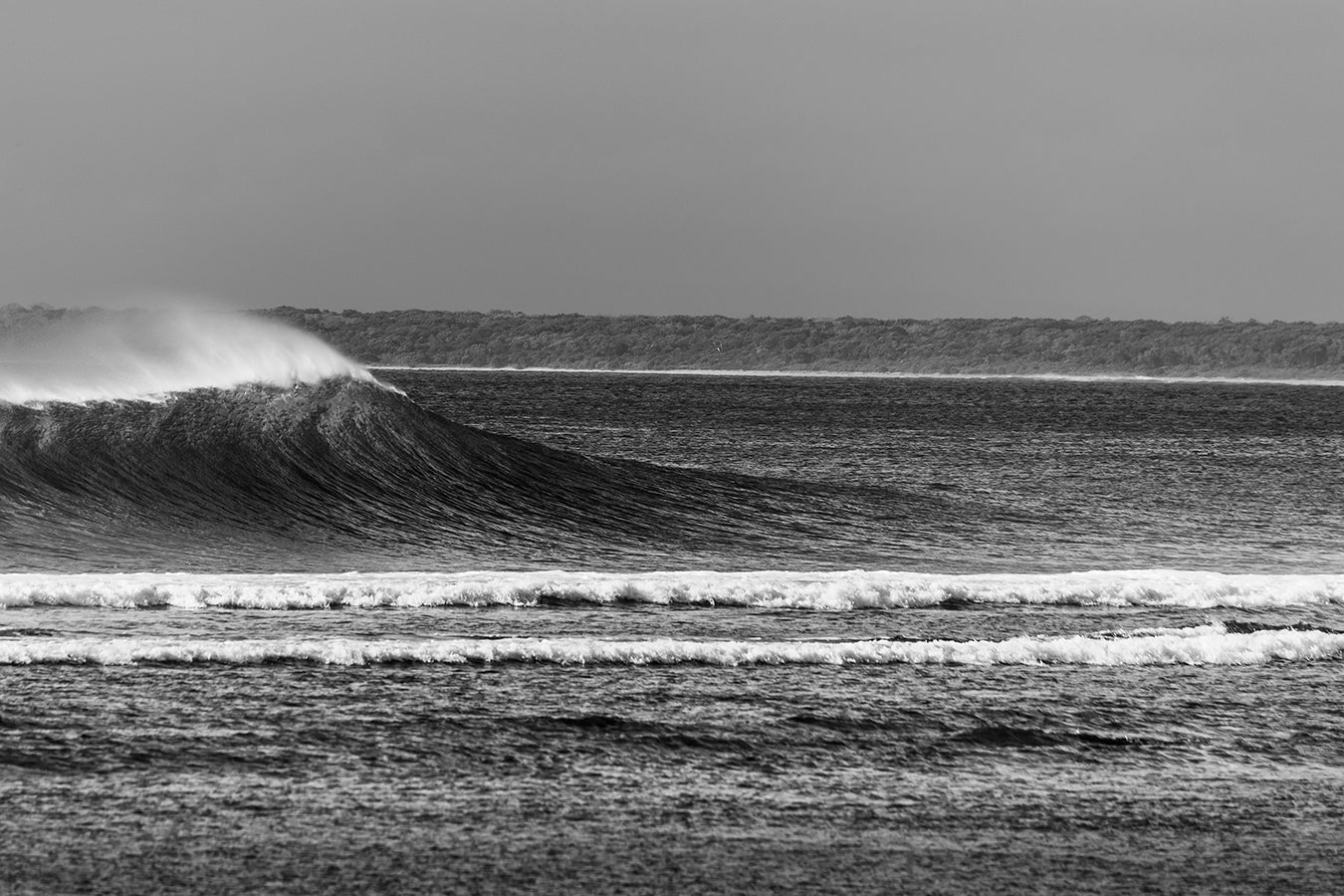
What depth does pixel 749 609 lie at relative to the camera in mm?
10312

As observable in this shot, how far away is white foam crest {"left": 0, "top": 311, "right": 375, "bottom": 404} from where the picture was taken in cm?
1978

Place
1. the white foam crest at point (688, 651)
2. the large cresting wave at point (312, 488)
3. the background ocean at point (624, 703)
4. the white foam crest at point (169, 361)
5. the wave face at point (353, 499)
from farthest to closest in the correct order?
the white foam crest at point (169, 361), the large cresting wave at point (312, 488), the wave face at point (353, 499), the white foam crest at point (688, 651), the background ocean at point (624, 703)

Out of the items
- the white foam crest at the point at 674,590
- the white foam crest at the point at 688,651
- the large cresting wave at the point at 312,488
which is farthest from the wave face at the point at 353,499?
the white foam crest at the point at 688,651

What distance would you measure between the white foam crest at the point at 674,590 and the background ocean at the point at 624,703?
0.05 metres

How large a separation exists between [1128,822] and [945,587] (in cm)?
545

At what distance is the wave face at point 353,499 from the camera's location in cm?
1450

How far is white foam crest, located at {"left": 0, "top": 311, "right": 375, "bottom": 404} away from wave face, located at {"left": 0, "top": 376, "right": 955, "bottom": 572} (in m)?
0.33

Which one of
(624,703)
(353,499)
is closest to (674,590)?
(624,703)

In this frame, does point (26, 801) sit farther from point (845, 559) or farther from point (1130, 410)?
point (1130, 410)

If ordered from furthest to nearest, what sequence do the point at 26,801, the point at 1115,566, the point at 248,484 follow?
the point at 248,484 → the point at 1115,566 → the point at 26,801

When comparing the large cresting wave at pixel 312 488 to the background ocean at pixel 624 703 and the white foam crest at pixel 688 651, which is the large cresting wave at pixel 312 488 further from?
the white foam crest at pixel 688 651

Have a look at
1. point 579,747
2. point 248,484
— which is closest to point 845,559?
point 248,484

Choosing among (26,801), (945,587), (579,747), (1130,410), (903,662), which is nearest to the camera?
(26,801)

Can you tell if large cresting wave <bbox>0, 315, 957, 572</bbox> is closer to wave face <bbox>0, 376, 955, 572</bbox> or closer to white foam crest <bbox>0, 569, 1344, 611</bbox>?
wave face <bbox>0, 376, 955, 572</bbox>
